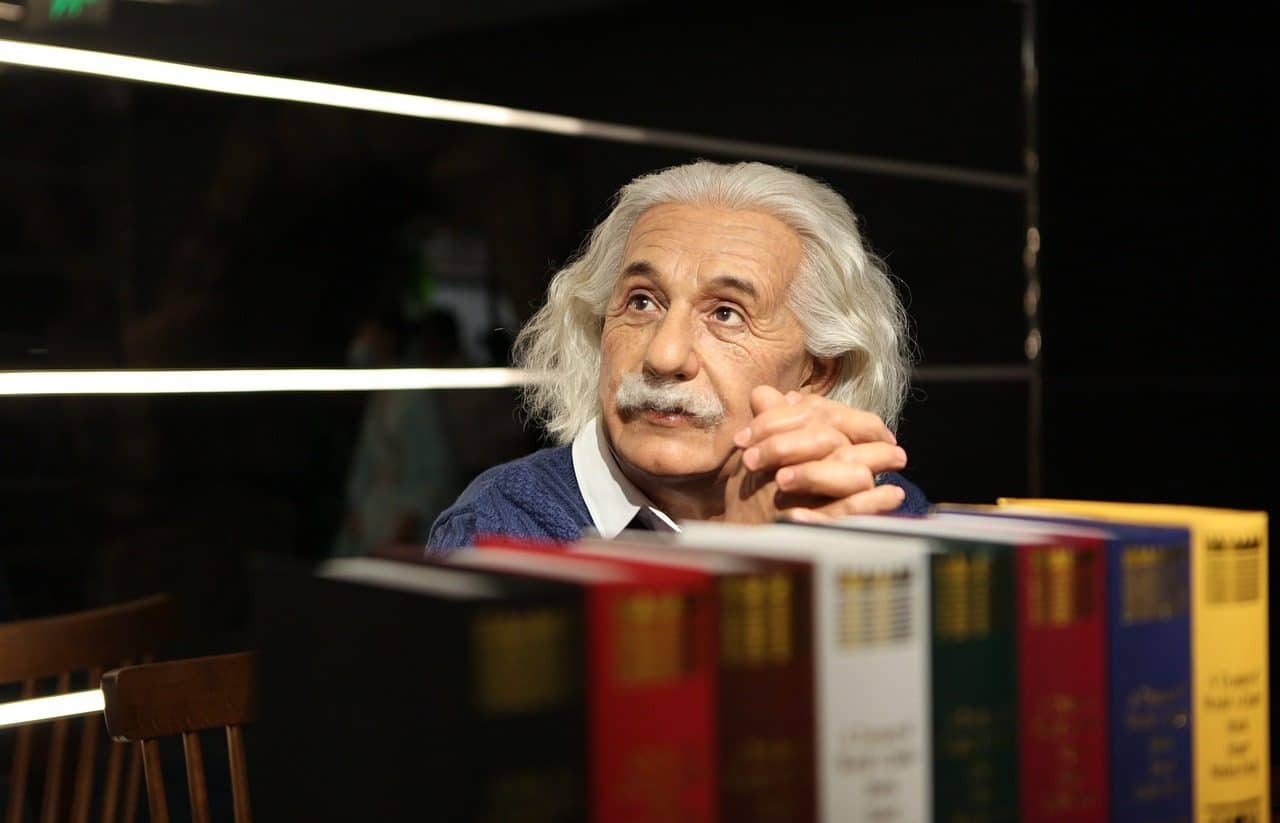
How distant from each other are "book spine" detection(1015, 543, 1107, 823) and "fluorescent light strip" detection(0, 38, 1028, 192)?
2.16 m

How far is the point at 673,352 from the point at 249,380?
1.27m

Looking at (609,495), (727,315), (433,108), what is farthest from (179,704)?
(433,108)

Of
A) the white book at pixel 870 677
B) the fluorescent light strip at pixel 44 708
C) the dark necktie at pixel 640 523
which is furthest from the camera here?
the fluorescent light strip at pixel 44 708

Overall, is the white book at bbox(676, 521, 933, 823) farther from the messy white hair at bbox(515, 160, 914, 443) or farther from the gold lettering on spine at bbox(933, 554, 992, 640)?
the messy white hair at bbox(515, 160, 914, 443)

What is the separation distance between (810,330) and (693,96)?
1674mm

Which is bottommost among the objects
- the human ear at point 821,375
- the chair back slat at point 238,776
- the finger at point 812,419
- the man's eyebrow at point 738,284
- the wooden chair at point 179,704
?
the chair back slat at point 238,776

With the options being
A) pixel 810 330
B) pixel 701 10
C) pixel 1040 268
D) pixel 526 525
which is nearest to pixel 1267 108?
pixel 1040 268

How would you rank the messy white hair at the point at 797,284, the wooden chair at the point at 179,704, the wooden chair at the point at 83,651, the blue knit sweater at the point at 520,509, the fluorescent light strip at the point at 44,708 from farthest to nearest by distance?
the fluorescent light strip at the point at 44,708, the messy white hair at the point at 797,284, the blue knit sweater at the point at 520,509, the wooden chair at the point at 83,651, the wooden chair at the point at 179,704

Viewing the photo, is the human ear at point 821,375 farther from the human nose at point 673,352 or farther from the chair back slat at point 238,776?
the chair back slat at point 238,776

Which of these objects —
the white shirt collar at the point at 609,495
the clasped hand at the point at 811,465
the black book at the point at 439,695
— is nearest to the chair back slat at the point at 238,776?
the white shirt collar at the point at 609,495

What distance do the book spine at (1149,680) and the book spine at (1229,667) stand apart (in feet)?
0.05

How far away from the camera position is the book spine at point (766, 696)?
0.80 metres

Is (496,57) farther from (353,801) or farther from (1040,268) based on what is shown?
(353,801)

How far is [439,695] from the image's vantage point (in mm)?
729
